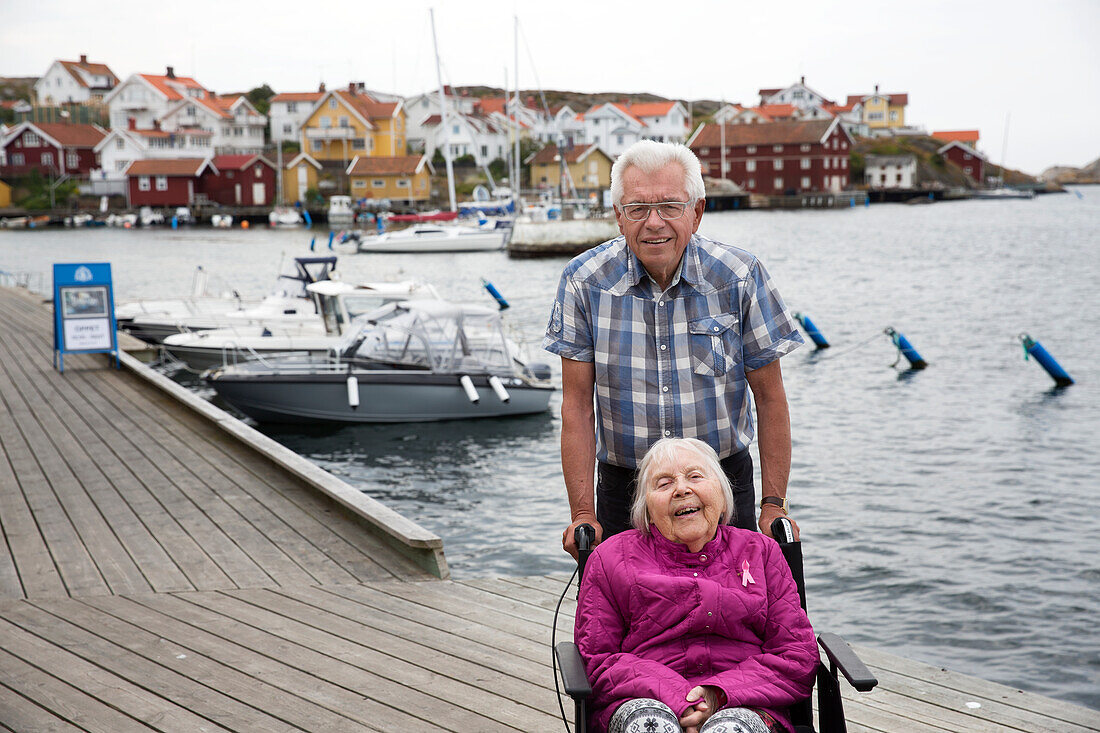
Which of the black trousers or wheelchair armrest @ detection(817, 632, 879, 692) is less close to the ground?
the black trousers

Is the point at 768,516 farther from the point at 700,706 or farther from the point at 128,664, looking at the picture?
the point at 128,664

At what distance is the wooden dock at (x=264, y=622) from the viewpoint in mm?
3781

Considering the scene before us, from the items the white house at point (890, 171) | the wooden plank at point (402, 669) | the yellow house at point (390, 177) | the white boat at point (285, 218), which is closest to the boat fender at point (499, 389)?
the wooden plank at point (402, 669)

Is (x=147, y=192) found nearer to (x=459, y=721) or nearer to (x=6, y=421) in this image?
(x=6, y=421)

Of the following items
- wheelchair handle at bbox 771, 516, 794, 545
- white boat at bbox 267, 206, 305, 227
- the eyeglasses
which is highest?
white boat at bbox 267, 206, 305, 227

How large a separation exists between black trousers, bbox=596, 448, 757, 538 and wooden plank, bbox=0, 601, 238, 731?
5.40ft

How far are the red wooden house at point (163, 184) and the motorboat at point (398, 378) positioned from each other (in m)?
74.7

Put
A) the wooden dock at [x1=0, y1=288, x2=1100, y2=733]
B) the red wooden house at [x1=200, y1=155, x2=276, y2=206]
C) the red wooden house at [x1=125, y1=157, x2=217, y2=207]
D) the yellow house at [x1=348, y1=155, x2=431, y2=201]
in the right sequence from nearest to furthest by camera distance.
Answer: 1. the wooden dock at [x1=0, y1=288, x2=1100, y2=733]
2. the yellow house at [x1=348, y1=155, x2=431, y2=201]
3. the red wooden house at [x1=125, y1=157, x2=217, y2=207]
4. the red wooden house at [x1=200, y1=155, x2=276, y2=206]

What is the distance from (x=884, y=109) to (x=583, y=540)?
486 feet

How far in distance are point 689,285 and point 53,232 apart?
7822 centimetres

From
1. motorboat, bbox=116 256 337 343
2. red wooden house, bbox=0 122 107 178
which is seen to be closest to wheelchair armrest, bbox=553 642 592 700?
motorboat, bbox=116 256 337 343

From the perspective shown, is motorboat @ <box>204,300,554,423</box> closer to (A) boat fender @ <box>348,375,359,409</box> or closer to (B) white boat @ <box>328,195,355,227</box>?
(A) boat fender @ <box>348,375,359,409</box>

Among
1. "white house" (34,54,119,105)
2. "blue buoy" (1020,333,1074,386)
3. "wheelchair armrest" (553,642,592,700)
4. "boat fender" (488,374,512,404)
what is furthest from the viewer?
"white house" (34,54,119,105)

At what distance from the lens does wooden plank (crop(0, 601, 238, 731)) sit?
3.67 metres
